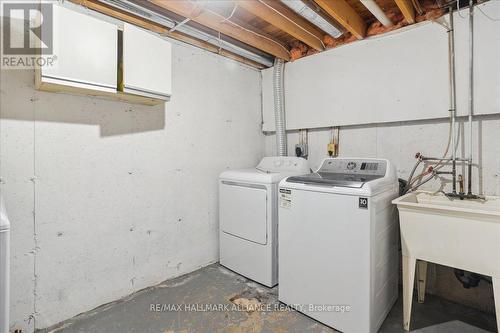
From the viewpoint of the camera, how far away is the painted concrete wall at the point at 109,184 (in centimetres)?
161

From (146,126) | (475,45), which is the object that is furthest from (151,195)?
(475,45)

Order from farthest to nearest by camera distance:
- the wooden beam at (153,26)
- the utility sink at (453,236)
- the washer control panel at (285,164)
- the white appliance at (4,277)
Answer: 1. the washer control panel at (285,164)
2. the wooden beam at (153,26)
3. the utility sink at (453,236)
4. the white appliance at (4,277)

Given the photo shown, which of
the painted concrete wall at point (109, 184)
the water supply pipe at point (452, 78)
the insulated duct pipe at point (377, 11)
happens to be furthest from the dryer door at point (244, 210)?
the insulated duct pipe at point (377, 11)

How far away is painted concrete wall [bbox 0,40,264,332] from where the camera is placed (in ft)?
5.29

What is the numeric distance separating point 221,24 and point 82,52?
3.67ft

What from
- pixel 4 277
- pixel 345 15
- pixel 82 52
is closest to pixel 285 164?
pixel 345 15

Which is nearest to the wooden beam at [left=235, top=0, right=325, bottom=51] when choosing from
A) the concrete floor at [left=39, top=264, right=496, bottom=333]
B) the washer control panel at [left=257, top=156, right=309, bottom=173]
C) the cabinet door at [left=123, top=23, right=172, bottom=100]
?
the cabinet door at [left=123, top=23, right=172, bottom=100]

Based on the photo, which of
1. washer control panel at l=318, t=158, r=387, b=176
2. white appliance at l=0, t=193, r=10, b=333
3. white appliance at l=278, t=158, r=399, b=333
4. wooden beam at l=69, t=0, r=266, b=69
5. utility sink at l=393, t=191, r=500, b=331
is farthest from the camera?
washer control panel at l=318, t=158, r=387, b=176

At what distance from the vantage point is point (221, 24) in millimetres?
2156

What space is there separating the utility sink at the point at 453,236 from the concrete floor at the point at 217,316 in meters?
0.40

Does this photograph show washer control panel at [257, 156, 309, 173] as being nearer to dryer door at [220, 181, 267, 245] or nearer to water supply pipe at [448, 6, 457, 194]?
dryer door at [220, 181, 267, 245]

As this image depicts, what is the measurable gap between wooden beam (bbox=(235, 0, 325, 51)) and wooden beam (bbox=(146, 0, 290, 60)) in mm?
312

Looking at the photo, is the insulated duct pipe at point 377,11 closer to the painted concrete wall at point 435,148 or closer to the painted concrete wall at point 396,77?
the painted concrete wall at point 396,77

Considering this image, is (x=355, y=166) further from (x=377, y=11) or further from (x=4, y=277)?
(x=4, y=277)
